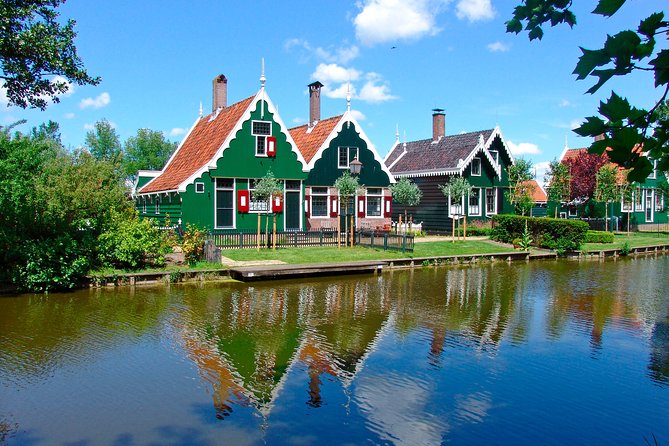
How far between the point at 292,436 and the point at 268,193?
19702mm

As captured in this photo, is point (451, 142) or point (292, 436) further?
point (451, 142)

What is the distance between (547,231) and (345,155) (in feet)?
39.5

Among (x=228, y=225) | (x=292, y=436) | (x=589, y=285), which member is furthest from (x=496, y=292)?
(x=228, y=225)

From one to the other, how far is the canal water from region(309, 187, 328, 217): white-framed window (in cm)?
1426

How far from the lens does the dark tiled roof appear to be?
37125 millimetres

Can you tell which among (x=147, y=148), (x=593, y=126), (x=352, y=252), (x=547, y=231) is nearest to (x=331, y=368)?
(x=593, y=126)

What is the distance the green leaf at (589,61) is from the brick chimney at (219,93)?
33075 millimetres

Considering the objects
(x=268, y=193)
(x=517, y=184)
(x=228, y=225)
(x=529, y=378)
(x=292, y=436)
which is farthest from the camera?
(x=517, y=184)

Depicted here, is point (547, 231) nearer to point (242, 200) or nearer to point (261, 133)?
point (261, 133)

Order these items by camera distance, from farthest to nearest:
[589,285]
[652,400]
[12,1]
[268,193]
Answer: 1. [268,193]
2. [589,285]
3. [12,1]
4. [652,400]

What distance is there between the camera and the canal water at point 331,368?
7594mm

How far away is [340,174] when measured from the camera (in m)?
32.4

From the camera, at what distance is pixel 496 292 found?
61.4 ft

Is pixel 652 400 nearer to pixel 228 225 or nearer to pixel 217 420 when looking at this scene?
pixel 217 420
